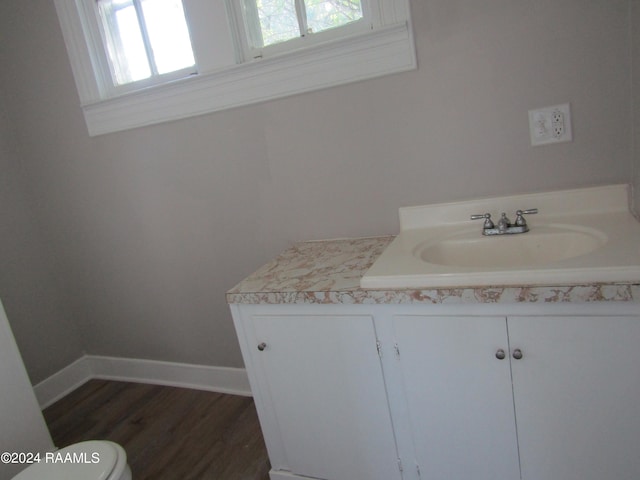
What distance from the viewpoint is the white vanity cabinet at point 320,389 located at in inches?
46.5

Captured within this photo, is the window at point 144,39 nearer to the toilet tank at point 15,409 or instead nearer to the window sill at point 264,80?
the window sill at point 264,80

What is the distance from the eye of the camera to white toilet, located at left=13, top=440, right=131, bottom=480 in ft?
3.61

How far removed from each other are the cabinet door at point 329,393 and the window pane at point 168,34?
1205mm

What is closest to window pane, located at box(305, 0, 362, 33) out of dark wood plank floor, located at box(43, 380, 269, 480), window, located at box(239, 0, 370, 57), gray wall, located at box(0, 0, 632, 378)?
window, located at box(239, 0, 370, 57)

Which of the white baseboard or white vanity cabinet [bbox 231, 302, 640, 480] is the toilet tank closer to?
the white baseboard

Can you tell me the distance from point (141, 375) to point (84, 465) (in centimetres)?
124

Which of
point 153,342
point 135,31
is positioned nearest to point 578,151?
point 135,31

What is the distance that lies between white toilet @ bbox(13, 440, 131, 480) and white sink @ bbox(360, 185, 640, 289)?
817 mm

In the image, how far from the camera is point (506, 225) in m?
1.28

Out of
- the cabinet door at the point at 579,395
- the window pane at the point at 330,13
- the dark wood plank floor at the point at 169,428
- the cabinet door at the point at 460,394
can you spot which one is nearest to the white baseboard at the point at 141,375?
the dark wood plank floor at the point at 169,428

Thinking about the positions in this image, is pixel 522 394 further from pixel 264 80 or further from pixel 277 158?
pixel 264 80

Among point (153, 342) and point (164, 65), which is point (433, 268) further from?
point (153, 342)

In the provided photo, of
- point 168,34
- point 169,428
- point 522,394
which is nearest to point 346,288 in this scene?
point 522,394

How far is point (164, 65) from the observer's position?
6.03 feet
